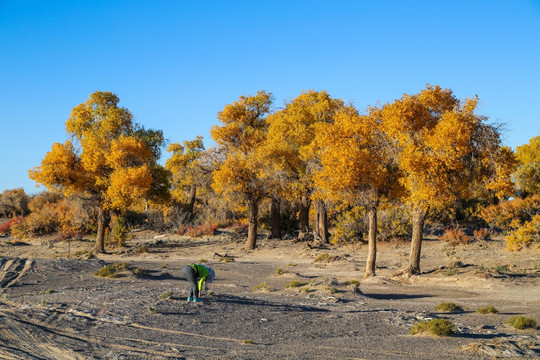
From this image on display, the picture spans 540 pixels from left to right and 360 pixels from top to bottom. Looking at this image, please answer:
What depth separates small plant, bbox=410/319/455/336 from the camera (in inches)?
444

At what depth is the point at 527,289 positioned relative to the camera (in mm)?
18016

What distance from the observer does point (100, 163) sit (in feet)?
101

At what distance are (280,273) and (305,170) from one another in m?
10.2

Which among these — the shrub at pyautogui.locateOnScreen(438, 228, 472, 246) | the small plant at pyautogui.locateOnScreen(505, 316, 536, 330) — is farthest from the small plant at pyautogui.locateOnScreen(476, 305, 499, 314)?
the shrub at pyautogui.locateOnScreen(438, 228, 472, 246)

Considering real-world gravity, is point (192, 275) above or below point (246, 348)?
above

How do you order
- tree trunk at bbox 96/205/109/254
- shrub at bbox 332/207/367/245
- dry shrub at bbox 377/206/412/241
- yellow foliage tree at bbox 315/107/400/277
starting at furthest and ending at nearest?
shrub at bbox 332/207/367/245 < tree trunk at bbox 96/205/109/254 < dry shrub at bbox 377/206/412/241 < yellow foliage tree at bbox 315/107/400/277

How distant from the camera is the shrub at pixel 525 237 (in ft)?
86.2

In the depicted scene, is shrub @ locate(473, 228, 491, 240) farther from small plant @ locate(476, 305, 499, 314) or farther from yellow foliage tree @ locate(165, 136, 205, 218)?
yellow foliage tree @ locate(165, 136, 205, 218)

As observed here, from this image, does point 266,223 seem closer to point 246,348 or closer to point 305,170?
point 305,170

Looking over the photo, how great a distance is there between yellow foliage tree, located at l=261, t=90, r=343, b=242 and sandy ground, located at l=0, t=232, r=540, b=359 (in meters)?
6.22

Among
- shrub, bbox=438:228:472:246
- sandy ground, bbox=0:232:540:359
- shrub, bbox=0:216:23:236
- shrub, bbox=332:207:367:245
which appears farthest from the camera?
shrub, bbox=0:216:23:236

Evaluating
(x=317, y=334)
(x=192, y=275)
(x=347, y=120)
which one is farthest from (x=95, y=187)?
(x=317, y=334)

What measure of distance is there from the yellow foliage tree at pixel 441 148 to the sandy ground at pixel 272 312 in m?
3.83

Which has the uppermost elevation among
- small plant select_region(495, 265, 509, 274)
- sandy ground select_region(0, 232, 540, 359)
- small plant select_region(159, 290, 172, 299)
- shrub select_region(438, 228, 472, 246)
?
shrub select_region(438, 228, 472, 246)
